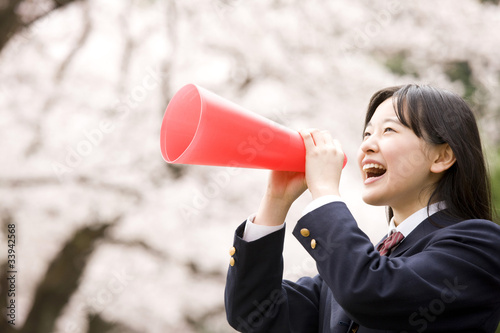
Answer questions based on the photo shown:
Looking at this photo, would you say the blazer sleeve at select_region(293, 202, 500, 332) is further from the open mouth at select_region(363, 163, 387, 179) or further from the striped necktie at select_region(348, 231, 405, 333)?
the open mouth at select_region(363, 163, 387, 179)

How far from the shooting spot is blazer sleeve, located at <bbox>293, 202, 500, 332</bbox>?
1212 mm

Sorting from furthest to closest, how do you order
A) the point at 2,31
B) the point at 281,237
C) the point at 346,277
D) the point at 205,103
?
1. the point at 2,31
2. the point at 281,237
3. the point at 205,103
4. the point at 346,277

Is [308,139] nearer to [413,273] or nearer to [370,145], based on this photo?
[370,145]

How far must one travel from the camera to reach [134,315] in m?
4.96

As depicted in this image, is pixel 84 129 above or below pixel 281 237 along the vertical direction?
below

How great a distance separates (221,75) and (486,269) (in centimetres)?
421

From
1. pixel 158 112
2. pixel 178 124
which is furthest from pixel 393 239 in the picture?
pixel 158 112

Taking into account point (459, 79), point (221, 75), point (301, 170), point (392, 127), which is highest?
point (392, 127)

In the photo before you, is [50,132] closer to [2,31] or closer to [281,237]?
[2,31]

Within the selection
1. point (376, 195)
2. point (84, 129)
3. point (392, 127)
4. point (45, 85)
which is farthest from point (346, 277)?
point (45, 85)

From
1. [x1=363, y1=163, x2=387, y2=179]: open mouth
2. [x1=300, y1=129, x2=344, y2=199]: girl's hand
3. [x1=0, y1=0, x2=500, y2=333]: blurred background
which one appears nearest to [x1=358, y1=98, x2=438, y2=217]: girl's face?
[x1=363, y1=163, x2=387, y2=179]: open mouth

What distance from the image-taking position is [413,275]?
1227 millimetres

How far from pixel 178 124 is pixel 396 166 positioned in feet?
2.04

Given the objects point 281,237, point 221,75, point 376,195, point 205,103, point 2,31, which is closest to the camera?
point 205,103
